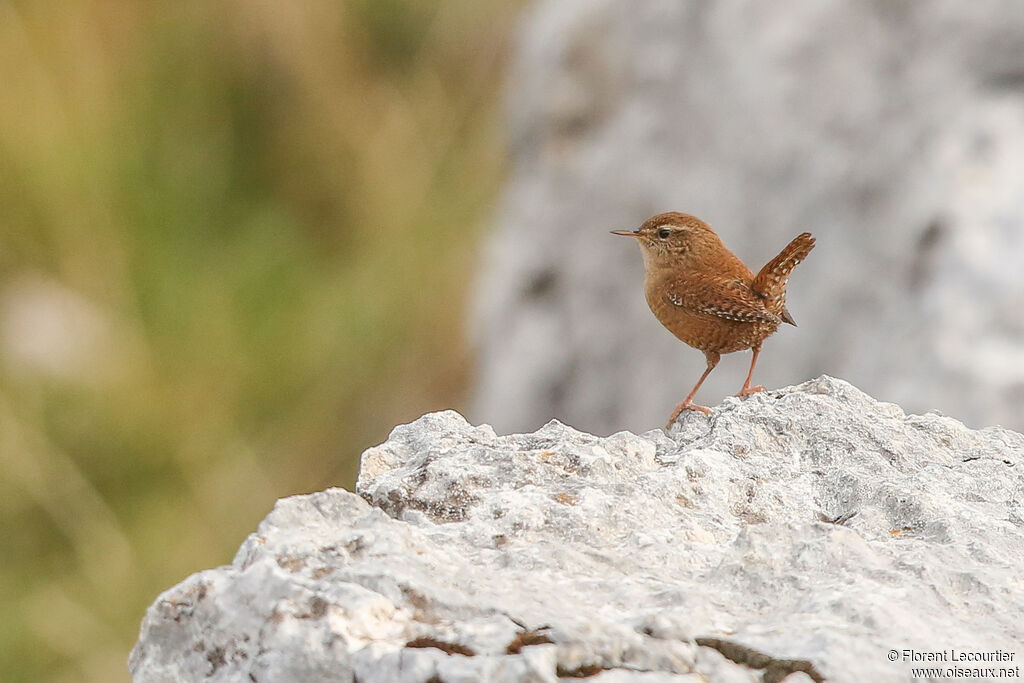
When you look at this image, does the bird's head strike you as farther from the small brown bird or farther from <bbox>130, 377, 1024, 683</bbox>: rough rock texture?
<bbox>130, 377, 1024, 683</bbox>: rough rock texture

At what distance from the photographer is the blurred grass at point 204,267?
548 centimetres

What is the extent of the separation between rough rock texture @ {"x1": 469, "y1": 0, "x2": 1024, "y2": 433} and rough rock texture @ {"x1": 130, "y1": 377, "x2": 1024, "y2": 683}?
1.83 meters

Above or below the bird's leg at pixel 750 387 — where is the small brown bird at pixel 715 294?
above

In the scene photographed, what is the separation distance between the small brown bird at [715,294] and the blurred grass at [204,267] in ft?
9.32

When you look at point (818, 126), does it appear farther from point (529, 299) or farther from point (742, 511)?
point (742, 511)

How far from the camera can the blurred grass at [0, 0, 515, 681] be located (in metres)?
5.48

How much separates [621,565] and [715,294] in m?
1.72

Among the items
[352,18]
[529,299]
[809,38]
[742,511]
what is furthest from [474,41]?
[742,511]

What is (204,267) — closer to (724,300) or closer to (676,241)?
(676,241)

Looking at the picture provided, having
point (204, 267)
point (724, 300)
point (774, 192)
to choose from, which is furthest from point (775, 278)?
point (204, 267)

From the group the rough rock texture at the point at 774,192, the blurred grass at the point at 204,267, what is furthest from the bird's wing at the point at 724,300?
the blurred grass at the point at 204,267

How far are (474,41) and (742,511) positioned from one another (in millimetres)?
6012

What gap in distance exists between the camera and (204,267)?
20.6ft

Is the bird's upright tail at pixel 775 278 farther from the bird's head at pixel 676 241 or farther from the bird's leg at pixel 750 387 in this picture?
the bird's head at pixel 676 241
